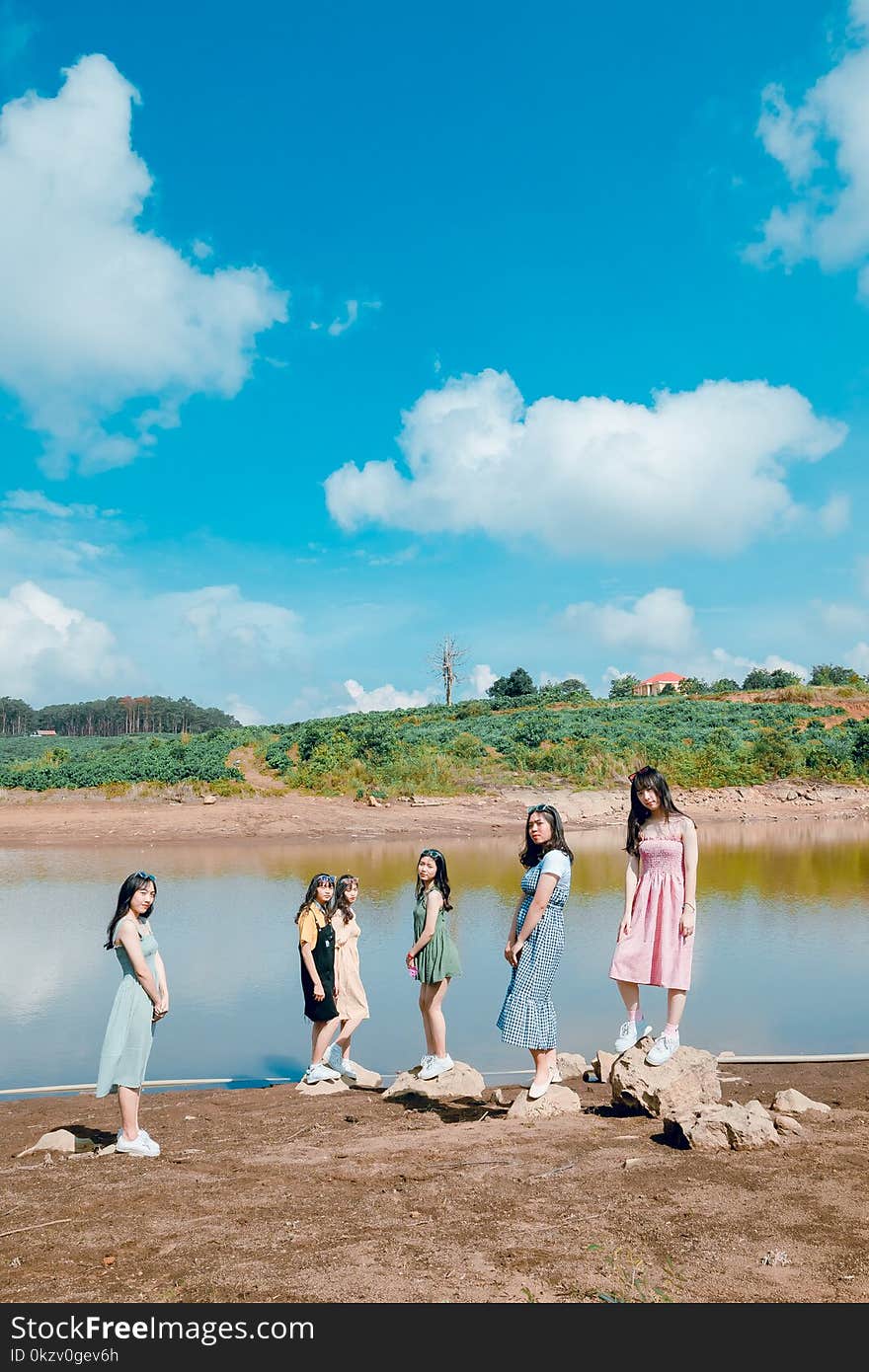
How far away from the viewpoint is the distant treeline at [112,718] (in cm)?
7969

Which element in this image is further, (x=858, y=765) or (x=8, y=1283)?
(x=858, y=765)

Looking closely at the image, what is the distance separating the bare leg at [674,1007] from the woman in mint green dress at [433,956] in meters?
1.46

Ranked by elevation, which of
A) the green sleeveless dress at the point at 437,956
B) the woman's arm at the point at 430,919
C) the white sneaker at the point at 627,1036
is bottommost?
the white sneaker at the point at 627,1036

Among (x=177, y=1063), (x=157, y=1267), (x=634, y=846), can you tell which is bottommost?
(x=177, y=1063)

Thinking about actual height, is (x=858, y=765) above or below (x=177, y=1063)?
above

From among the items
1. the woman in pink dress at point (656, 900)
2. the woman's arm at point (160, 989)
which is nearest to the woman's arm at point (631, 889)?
the woman in pink dress at point (656, 900)

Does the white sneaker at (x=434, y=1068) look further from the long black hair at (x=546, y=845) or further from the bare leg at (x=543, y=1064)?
the long black hair at (x=546, y=845)

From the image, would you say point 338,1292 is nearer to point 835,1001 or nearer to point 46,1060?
point 46,1060

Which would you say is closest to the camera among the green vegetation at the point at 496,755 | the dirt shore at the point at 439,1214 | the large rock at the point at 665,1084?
the dirt shore at the point at 439,1214

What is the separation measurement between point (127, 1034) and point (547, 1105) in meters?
2.41

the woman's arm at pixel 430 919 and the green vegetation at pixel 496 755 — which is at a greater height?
the green vegetation at pixel 496 755
